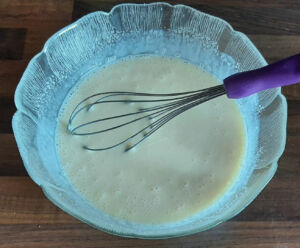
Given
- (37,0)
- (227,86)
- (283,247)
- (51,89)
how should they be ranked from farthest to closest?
1. (37,0)
2. (51,89)
3. (283,247)
4. (227,86)

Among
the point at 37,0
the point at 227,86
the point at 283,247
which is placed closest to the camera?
the point at 227,86

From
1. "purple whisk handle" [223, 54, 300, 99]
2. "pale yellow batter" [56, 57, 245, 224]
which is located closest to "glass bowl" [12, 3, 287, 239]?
"pale yellow batter" [56, 57, 245, 224]

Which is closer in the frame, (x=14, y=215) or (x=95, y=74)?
(x=14, y=215)

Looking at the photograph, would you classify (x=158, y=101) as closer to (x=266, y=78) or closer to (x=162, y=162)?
(x=162, y=162)

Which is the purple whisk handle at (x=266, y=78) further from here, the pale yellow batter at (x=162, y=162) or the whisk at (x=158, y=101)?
the pale yellow batter at (x=162, y=162)

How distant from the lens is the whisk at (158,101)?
76cm

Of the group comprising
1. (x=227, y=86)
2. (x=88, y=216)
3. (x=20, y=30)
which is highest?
(x=227, y=86)

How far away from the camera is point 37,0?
1.18m

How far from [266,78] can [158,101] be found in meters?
0.34

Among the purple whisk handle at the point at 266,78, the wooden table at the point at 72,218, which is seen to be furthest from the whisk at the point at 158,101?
the wooden table at the point at 72,218

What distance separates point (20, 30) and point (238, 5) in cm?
58

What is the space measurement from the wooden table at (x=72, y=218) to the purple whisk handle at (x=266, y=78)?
Answer: 0.29 meters

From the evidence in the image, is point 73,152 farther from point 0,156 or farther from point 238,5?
point 238,5

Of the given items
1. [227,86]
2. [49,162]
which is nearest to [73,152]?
[49,162]
